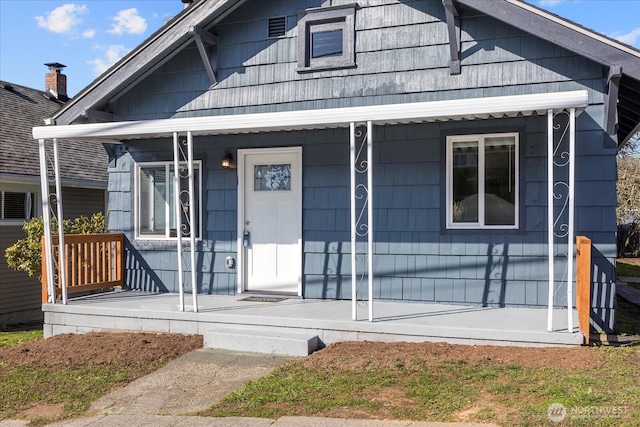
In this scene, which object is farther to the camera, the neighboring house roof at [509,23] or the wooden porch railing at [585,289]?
the neighboring house roof at [509,23]

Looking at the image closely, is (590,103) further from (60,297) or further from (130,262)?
(60,297)

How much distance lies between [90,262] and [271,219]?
2.75 metres

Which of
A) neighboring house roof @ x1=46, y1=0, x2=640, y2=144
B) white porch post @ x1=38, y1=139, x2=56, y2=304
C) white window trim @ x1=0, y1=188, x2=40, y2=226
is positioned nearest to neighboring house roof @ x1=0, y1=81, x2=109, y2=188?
white window trim @ x1=0, y1=188, x2=40, y2=226

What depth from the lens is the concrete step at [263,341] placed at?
19.7 feet

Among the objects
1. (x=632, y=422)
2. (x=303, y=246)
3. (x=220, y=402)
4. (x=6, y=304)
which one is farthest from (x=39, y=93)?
(x=632, y=422)

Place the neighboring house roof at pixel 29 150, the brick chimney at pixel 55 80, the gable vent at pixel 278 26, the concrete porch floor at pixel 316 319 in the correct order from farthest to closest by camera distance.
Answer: the brick chimney at pixel 55 80 < the neighboring house roof at pixel 29 150 < the gable vent at pixel 278 26 < the concrete porch floor at pixel 316 319

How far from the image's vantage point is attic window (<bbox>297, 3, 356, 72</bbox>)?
755 cm

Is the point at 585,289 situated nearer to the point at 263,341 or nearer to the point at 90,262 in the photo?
the point at 263,341

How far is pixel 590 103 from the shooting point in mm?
6559

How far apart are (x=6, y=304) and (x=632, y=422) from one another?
1092 centimetres

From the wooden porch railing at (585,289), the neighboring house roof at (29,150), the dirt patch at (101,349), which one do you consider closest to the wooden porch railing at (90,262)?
the dirt patch at (101,349)

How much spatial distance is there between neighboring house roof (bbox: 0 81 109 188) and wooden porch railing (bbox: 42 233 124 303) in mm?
3314

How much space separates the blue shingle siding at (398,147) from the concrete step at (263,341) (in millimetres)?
1624

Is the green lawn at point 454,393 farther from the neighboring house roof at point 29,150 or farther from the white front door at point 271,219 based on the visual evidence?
the neighboring house roof at point 29,150
